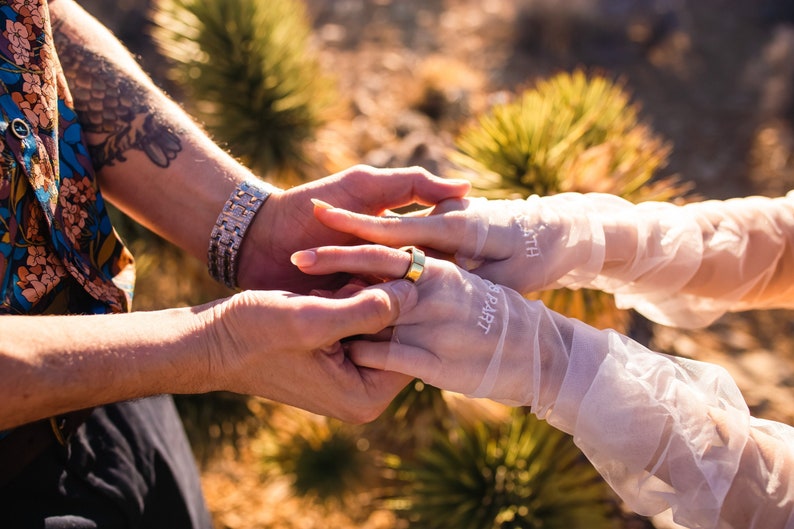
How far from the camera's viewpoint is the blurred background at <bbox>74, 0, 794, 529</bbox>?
2.53 m

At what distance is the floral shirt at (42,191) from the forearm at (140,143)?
5.5 inches

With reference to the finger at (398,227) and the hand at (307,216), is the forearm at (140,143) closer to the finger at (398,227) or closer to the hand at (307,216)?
the hand at (307,216)

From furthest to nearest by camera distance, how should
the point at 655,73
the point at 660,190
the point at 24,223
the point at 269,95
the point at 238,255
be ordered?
the point at 655,73, the point at 269,95, the point at 660,190, the point at 238,255, the point at 24,223

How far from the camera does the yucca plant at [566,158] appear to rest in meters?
2.26

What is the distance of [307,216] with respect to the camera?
1729 millimetres

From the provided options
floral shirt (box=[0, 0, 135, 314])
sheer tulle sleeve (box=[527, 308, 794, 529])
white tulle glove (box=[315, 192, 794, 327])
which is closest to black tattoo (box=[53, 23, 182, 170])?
floral shirt (box=[0, 0, 135, 314])

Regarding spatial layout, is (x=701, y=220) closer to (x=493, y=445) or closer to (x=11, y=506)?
(x=493, y=445)

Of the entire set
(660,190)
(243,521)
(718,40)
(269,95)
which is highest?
(718,40)

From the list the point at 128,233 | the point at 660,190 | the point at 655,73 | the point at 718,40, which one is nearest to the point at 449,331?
the point at 660,190

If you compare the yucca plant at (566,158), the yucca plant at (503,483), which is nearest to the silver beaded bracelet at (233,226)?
the yucca plant at (566,158)

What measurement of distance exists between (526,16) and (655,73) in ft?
5.18

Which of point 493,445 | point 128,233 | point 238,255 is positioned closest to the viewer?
point 238,255

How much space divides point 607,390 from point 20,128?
4.22 feet

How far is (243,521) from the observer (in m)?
A: 3.57
